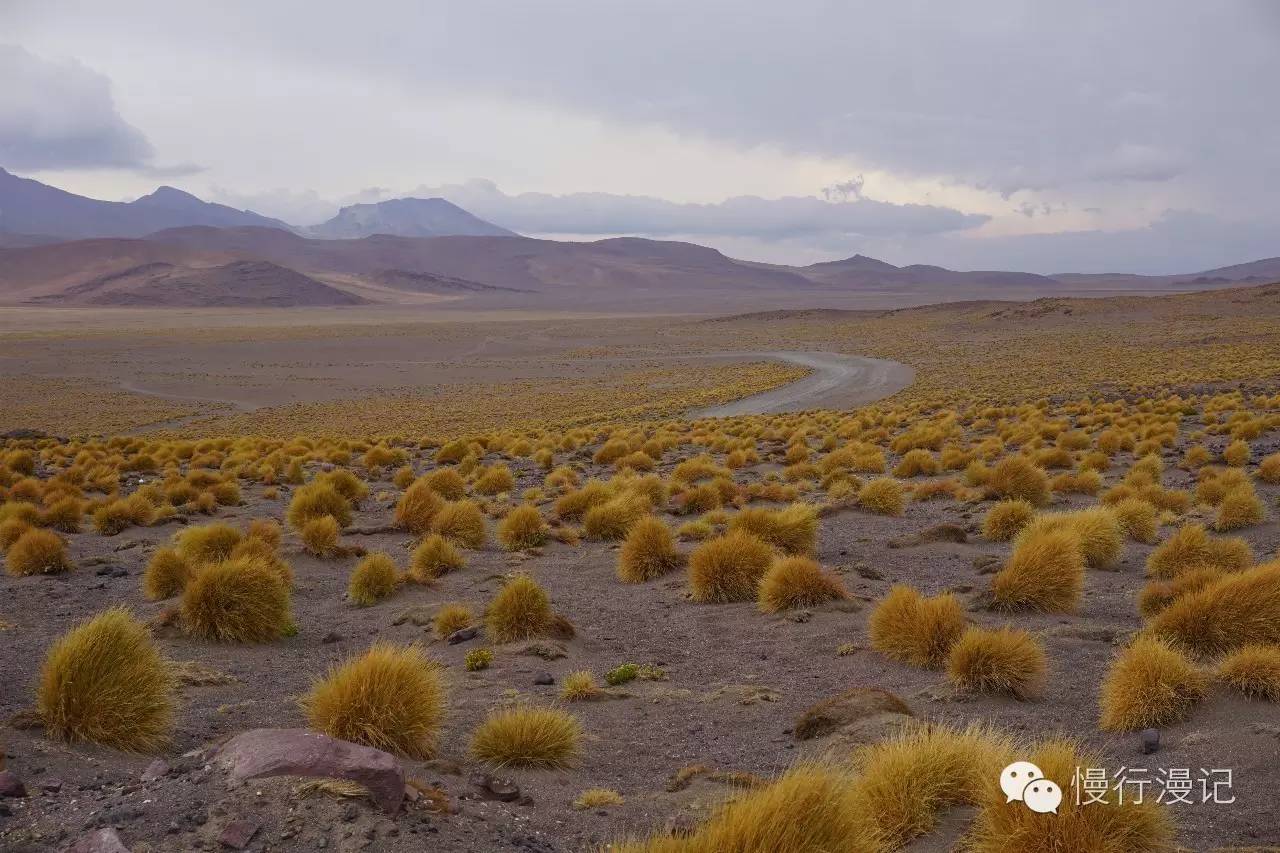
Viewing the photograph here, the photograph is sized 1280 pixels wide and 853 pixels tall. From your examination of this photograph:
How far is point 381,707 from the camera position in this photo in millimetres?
5117

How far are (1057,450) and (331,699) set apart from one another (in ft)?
50.1

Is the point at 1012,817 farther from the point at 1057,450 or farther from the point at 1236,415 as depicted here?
the point at 1236,415

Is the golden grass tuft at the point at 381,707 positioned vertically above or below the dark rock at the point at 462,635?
above

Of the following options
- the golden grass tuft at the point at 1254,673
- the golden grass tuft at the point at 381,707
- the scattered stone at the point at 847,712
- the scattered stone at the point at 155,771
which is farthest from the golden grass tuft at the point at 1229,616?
the scattered stone at the point at 155,771

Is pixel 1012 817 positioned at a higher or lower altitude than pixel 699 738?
higher

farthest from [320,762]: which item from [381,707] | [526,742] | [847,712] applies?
[847,712]

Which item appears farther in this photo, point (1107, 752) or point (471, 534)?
point (471, 534)

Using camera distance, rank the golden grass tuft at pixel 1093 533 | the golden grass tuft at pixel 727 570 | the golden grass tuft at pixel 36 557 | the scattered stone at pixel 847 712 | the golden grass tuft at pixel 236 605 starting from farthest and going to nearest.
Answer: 1. the golden grass tuft at pixel 36 557
2. the golden grass tuft at pixel 1093 533
3. the golden grass tuft at pixel 727 570
4. the golden grass tuft at pixel 236 605
5. the scattered stone at pixel 847 712

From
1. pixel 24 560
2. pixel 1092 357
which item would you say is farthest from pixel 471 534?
pixel 1092 357

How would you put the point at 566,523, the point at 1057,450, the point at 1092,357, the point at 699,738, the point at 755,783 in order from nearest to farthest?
the point at 755,783 < the point at 699,738 < the point at 566,523 < the point at 1057,450 < the point at 1092,357

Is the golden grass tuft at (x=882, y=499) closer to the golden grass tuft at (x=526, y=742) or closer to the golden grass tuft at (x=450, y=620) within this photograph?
the golden grass tuft at (x=450, y=620)

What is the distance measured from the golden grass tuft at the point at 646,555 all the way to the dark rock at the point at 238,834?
6.65 m

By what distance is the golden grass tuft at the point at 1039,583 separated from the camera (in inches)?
321

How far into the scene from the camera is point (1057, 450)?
17.2 meters
